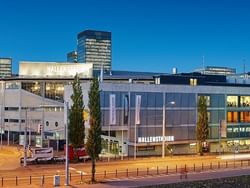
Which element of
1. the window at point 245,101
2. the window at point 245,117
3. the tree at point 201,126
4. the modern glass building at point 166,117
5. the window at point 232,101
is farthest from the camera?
the window at point 245,101

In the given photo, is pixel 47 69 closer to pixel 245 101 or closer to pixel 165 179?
pixel 245 101

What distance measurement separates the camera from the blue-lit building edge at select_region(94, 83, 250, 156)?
74500 mm

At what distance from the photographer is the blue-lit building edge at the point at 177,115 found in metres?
74.5

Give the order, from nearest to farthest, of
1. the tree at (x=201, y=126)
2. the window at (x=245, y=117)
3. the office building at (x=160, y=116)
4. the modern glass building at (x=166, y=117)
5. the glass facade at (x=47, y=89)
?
1. the modern glass building at (x=166, y=117)
2. the office building at (x=160, y=116)
3. the tree at (x=201, y=126)
4. the window at (x=245, y=117)
5. the glass facade at (x=47, y=89)

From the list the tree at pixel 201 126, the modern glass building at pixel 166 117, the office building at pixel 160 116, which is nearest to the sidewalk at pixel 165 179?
the tree at pixel 201 126

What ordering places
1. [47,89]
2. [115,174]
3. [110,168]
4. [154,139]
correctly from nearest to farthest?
[115,174]
[110,168]
[154,139]
[47,89]

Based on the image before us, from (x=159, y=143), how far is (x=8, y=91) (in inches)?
2015

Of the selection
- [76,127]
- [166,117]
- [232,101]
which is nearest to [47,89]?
[166,117]

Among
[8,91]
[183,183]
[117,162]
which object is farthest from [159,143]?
[8,91]

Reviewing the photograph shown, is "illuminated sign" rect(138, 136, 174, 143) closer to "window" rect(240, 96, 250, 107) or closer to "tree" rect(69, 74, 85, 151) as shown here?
"tree" rect(69, 74, 85, 151)

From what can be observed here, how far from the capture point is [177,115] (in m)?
79.9

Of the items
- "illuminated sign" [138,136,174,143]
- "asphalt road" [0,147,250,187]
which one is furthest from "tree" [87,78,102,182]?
"illuminated sign" [138,136,174,143]

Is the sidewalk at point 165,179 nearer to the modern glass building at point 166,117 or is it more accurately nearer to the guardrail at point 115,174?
the guardrail at point 115,174

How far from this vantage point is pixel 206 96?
83562mm
